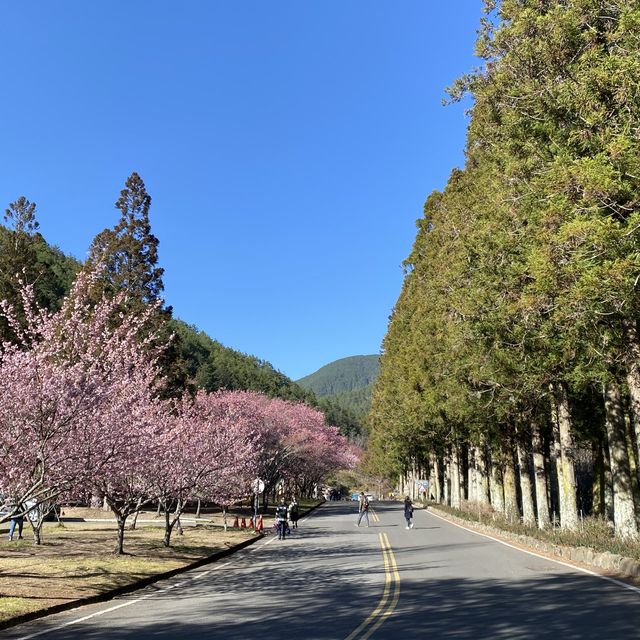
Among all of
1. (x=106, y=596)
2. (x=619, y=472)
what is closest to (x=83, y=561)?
(x=106, y=596)

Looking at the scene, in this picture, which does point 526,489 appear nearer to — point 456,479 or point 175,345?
point 456,479

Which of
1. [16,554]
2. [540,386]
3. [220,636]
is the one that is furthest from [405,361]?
[220,636]

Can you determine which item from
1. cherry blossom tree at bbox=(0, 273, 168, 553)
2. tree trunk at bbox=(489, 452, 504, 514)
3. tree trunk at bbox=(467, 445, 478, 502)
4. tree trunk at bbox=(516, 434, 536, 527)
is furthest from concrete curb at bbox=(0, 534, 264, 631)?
tree trunk at bbox=(467, 445, 478, 502)

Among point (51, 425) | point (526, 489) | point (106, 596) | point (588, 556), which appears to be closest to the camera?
point (51, 425)

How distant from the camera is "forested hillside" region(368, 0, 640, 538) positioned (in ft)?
39.5

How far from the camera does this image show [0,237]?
5172cm

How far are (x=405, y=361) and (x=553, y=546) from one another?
80.1 feet

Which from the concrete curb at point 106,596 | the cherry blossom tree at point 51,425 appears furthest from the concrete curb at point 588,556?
the cherry blossom tree at point 51,425

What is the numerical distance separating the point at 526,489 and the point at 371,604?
1800 centimetres

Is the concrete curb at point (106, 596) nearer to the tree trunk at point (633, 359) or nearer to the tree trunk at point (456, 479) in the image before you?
the tree trunk at point (633, 359)

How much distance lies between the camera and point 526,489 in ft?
86.8

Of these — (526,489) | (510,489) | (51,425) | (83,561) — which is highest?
(51,425)

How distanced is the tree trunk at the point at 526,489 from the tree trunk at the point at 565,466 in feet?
11.4

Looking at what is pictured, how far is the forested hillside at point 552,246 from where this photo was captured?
12039 mm
